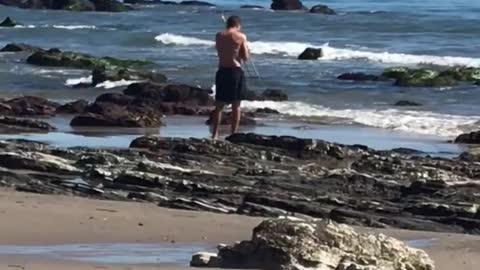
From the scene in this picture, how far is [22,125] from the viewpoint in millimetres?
14789

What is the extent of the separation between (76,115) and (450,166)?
6.61 meters

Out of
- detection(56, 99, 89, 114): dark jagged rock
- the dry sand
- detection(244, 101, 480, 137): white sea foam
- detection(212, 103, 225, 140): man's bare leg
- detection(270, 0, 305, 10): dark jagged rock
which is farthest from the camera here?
detection(270, 0, 305, 10): dark jagged rock

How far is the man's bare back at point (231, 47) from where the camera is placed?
1384cm

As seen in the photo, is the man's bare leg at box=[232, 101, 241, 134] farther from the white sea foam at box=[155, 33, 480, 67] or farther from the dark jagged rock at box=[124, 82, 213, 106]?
the white sea foam at box=[155, 33, 480, 67]

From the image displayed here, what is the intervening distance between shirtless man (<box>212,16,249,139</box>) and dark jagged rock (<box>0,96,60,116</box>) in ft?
12.5

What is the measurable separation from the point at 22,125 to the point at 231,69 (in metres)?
2.64

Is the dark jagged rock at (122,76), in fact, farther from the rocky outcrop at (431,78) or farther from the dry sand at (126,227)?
the dry sand at (126,227)

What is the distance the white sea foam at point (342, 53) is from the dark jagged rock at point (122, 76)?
304 inches

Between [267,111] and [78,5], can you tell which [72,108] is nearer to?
[267,111]

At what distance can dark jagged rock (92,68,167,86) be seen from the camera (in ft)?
73.8

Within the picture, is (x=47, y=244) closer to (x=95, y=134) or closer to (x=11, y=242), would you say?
(x=11, y=242)

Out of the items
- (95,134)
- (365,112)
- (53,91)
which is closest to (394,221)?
(95,134)

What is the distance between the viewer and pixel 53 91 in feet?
71.2

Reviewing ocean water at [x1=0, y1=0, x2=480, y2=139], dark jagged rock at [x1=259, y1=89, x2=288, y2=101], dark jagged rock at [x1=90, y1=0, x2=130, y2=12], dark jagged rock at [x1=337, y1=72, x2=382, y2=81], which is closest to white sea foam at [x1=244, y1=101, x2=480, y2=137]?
ocean water at [x1=0, y1=0, x2=480, y2=139]
